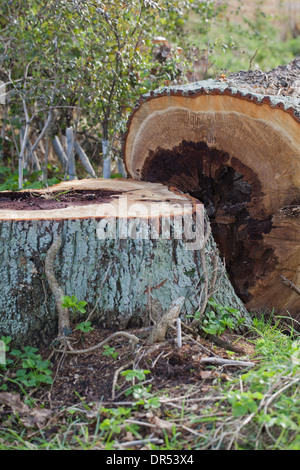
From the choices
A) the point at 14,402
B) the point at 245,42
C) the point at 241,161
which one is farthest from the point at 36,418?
the point at 245,42

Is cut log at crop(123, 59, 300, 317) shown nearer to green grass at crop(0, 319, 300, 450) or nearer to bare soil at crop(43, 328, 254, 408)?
bare soil at crop(43, 328, 254, 408)

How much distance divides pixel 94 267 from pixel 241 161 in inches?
46.4

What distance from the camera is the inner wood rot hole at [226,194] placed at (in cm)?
292

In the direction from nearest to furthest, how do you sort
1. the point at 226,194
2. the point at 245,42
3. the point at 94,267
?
the point at 94,267
the point at 226,194
the point at 245,42

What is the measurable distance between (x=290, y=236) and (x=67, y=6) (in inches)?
88.3

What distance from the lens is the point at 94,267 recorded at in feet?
7.04

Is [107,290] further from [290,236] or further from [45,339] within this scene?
[290,236]

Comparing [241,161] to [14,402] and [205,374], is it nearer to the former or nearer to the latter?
[205,374]

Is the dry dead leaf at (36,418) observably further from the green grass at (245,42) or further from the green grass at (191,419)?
the green grass at (245,42)

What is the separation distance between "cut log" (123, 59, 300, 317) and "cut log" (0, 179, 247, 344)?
78cm

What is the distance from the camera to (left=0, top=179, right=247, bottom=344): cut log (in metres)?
2.12

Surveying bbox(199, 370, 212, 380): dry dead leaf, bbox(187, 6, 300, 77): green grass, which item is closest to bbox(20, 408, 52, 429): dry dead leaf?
bbox(199, 370, 212, 380): dry dead leaf

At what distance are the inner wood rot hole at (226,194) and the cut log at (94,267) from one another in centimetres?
82

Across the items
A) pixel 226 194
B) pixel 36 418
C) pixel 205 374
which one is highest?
pixel 226 194
